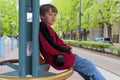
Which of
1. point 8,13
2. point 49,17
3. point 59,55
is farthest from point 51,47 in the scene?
point 8,13

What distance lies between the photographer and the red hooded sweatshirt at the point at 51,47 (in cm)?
311

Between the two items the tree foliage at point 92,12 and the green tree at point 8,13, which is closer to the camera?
the tree foliage at point 92,12

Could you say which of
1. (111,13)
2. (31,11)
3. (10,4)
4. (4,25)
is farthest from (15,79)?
(4,25)

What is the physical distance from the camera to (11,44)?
36406mm

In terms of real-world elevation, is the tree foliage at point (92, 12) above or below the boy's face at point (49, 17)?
above

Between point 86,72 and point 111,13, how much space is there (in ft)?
107

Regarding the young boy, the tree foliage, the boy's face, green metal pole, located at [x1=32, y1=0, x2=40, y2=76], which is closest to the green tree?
the tree foliage

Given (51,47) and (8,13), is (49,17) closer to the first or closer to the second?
(51,47)

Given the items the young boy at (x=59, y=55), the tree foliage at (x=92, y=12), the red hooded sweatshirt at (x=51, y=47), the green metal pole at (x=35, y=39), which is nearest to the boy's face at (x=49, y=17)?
the young boy at (x=59, y=55)

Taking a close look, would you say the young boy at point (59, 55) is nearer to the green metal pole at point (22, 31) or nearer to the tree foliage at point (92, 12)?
the green metal pole at point (22, 31)

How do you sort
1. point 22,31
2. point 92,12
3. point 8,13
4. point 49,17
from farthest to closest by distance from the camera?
1. point 8,13
2. point 92,12
3. point 49,17
4. point 22,31

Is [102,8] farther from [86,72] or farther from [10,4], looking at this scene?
[86,72]

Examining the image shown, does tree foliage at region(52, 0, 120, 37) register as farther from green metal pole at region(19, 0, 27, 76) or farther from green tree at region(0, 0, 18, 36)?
green metal pole at region(19, 0, 27, 76)

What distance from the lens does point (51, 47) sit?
3.09m
